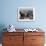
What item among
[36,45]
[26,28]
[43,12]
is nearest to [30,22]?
[26,28]

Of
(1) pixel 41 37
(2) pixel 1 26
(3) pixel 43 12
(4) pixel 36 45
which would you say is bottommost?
(4) pixel 36 45

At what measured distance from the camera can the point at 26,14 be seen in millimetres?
4145

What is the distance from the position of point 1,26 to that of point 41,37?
1371mm

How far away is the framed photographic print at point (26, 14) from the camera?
13.5ft

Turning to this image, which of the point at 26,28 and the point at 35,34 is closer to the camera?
the point at 35,34

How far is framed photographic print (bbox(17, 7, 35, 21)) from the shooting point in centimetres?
412

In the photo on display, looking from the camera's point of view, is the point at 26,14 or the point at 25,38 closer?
the point at 25,38

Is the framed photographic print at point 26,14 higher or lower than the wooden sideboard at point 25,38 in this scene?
higher

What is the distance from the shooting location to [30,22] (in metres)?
4.16

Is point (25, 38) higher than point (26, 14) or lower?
lower

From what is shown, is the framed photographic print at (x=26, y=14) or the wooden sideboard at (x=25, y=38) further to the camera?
the framed photographic print at (x=26, y=14)

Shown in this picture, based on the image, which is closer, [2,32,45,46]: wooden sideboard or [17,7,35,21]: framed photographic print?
[2,32,45,46]: wooden sideboard

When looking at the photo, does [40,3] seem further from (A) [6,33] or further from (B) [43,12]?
(A) [6,33]

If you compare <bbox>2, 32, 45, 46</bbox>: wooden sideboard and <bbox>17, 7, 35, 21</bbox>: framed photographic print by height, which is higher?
<bbox>17, 7, 35, 21</bbox>: framed photographic print
